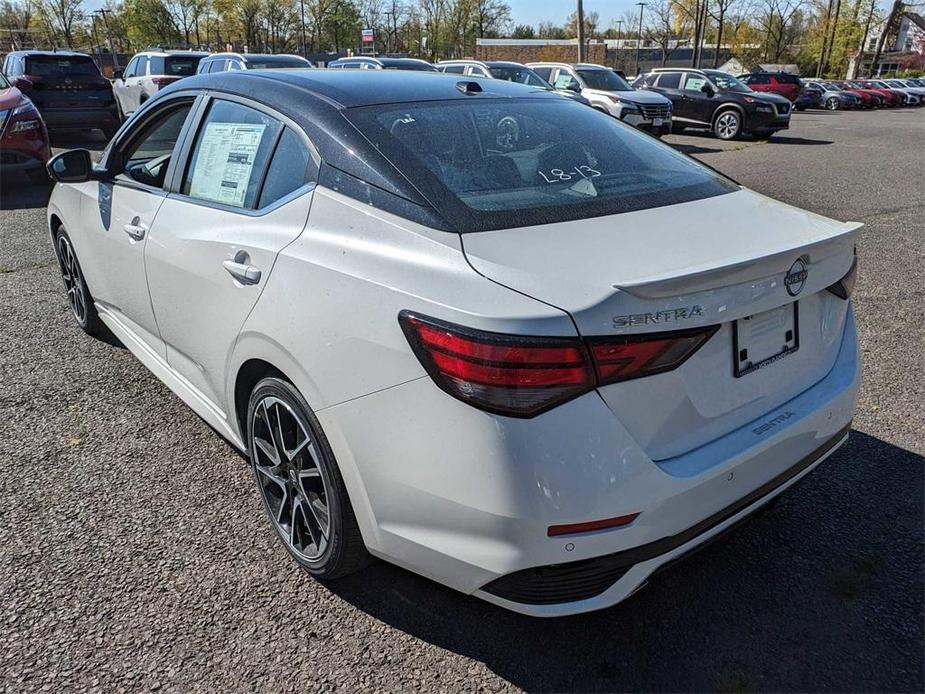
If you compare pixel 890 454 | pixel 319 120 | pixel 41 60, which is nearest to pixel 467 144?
pixel 319 120

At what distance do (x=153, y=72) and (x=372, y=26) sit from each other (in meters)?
66.1

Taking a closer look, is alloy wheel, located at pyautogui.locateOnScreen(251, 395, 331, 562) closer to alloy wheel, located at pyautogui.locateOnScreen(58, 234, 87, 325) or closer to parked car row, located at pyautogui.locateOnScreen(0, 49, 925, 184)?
alloy wheel, located at pyautogui.locateOnScreen(58, 234, 87, 325)

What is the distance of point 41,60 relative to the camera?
13734 millimetres

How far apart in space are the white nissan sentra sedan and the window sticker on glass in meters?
0.01

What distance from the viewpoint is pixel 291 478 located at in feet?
8.16

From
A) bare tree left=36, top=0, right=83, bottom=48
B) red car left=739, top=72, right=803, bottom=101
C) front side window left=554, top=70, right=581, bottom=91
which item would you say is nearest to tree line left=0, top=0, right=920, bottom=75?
bare tree left=36, top=0, right=83, bottom=48

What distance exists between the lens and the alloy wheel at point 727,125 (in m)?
18.7

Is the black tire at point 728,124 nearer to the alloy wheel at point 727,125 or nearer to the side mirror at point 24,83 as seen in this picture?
the alloy wheel at point 727,125

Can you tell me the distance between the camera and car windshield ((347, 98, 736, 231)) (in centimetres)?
221

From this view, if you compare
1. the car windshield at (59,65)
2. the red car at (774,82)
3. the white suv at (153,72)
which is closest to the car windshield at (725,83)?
the white suv at (153,72)

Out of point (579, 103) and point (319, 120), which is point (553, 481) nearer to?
point (319, 120)

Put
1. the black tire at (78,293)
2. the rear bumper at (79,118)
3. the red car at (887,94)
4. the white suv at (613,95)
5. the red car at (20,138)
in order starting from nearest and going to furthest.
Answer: the black tire at (78,293) < the red car at (20,138) < the rear bumper at (79,118) < the white suv at (613,95) < the red car at (887,94)

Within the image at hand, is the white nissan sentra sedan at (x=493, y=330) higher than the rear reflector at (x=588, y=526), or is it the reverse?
the white nissan sentra sedan at (x=493, y=330)

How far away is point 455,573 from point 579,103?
83.6 inches
